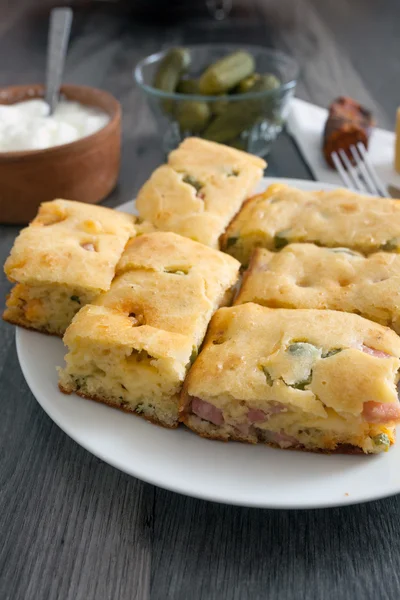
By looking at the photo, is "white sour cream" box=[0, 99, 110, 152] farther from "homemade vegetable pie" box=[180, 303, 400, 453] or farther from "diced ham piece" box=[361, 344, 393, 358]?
"diced ham piece" box=[361, 344, 393, 358]

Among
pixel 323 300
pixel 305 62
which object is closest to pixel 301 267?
pixel 323 300

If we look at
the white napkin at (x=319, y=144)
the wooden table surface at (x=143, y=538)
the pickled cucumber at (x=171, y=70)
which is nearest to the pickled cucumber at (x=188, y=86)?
the pickled cucumber at (x=171, y=70)

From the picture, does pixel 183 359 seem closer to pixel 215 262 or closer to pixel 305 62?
pixel 215 262

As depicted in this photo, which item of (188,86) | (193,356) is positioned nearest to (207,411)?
(193,356)

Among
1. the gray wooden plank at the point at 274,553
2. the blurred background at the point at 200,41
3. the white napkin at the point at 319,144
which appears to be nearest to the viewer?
the gray wooden plank at the point at 274,553

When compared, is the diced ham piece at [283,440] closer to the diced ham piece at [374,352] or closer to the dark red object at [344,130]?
the diced ham piece at [374,352]

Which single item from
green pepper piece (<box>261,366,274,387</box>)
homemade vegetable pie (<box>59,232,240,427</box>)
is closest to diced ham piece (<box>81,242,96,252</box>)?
homemade vegetable pie (<box>59,232,240,427</box>)
